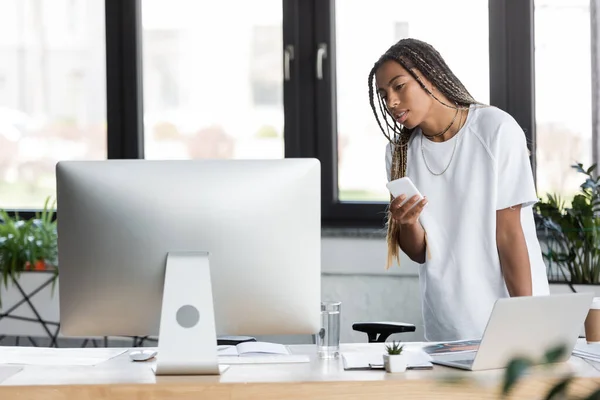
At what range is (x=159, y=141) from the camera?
159 inches

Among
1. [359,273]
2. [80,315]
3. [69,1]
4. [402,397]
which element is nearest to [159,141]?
[69,1]

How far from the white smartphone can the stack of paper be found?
505mm

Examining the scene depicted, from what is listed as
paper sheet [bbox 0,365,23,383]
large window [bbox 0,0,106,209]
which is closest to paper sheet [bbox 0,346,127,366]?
paper sheet [bbox 0,365,23,383]

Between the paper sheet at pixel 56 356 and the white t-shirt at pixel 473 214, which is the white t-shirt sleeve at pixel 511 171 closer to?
the white t-shirt at pixel 473 214

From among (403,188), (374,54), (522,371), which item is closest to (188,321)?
(403,188)

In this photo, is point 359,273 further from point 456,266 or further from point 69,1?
point 69,1

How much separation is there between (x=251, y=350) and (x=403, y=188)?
0.53 meters

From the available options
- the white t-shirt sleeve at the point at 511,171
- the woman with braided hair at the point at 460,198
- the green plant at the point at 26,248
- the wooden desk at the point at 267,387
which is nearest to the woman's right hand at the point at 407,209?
the woman with braided hair at the point at 460,198

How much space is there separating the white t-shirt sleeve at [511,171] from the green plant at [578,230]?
1012mm

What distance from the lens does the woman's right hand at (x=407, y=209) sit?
2.15 metres

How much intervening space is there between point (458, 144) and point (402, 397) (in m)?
0.91

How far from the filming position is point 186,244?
1726 mm

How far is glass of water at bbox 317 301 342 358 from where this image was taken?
197cm

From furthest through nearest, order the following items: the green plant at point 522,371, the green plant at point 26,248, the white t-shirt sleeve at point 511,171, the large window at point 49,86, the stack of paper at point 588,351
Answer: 1. the large window at point 49,86
2. the green plant at point 26,248
3. the white t-shirt sleeve at point 511,171
4. the stack of paper at point 588,351
5. the green plant at point 522,371
